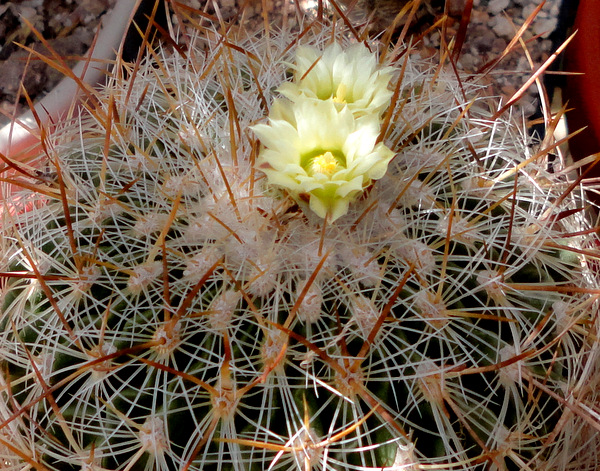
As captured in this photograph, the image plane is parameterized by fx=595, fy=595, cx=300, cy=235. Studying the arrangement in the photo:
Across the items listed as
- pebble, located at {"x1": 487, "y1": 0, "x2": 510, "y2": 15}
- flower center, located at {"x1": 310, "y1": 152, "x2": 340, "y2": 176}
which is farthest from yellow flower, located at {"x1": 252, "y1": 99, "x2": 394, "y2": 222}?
pebble, located at {"x1": 487, "y1": 0, "x2": 510, "y2": 15}

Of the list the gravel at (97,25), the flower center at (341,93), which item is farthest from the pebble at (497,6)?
the flower center at (341,93)

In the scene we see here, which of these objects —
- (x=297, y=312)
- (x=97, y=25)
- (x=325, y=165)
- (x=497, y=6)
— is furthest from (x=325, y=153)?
(x=497, y=6)

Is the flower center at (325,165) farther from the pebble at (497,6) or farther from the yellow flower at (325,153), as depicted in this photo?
the pebble at (497,6)

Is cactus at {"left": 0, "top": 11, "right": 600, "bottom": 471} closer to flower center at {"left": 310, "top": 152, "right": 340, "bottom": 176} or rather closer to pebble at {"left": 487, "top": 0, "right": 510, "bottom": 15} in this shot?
flower center at {"left": 310, "top": 152, "right": 340, "bottom": 176}

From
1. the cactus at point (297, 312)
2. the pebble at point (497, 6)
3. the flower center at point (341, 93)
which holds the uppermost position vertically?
the flower center at point (341, 93)

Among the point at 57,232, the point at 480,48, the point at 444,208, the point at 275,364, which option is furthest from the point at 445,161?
the point at 480,48

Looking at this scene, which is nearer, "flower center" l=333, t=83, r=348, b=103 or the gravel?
"flower center" l=333, t=83, r=348, b=103

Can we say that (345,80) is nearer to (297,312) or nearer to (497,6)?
(297,312)
